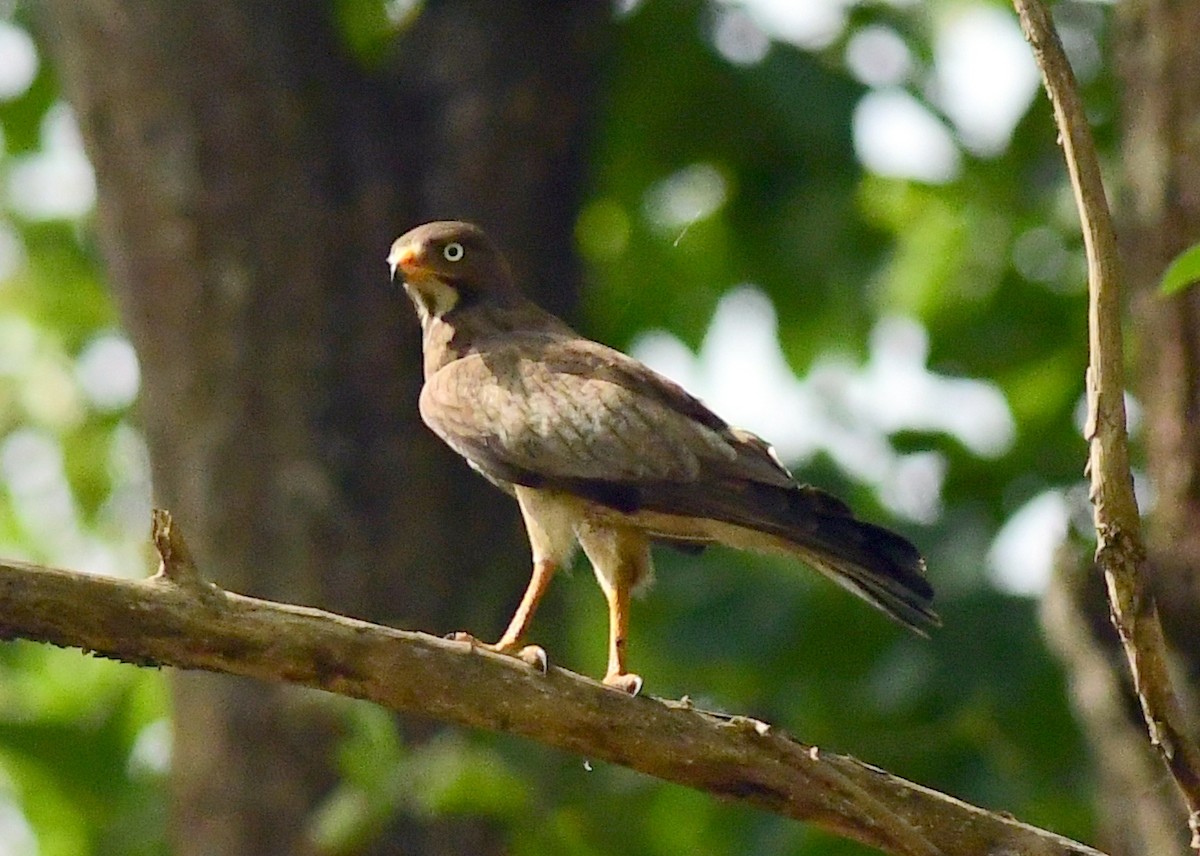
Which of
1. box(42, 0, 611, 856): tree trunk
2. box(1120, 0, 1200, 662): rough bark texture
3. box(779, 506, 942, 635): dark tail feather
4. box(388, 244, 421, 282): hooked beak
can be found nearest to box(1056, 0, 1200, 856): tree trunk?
box(1120, 0, 1200, 662): rough bark texture

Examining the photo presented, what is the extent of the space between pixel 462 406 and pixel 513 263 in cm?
235

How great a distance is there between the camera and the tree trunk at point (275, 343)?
23.4 ft

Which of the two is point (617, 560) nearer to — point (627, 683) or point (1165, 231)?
point (627, 683)

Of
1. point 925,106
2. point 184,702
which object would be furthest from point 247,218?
point 925,106

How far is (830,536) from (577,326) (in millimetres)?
3275

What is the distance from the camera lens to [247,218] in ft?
24.2

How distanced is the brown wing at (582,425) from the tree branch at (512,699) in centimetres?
108

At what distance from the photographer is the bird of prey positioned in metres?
4.77

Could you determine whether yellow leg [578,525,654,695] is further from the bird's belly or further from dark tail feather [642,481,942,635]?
dark tail feather [642,481,942,635]

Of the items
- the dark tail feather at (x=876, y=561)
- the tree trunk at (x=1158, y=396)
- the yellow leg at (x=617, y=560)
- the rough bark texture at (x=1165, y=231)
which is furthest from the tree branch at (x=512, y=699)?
the rough bark texture at (x=1165, y=231)

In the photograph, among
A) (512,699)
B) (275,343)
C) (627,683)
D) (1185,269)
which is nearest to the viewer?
(1185,269)

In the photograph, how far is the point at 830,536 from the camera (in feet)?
15.6

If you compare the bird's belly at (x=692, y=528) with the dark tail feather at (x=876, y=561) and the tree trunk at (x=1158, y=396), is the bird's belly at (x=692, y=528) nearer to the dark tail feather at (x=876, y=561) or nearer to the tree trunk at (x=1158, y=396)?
the dark tail feather at (x=876, y=561)

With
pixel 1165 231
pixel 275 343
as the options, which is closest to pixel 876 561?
pixel 1165 231
